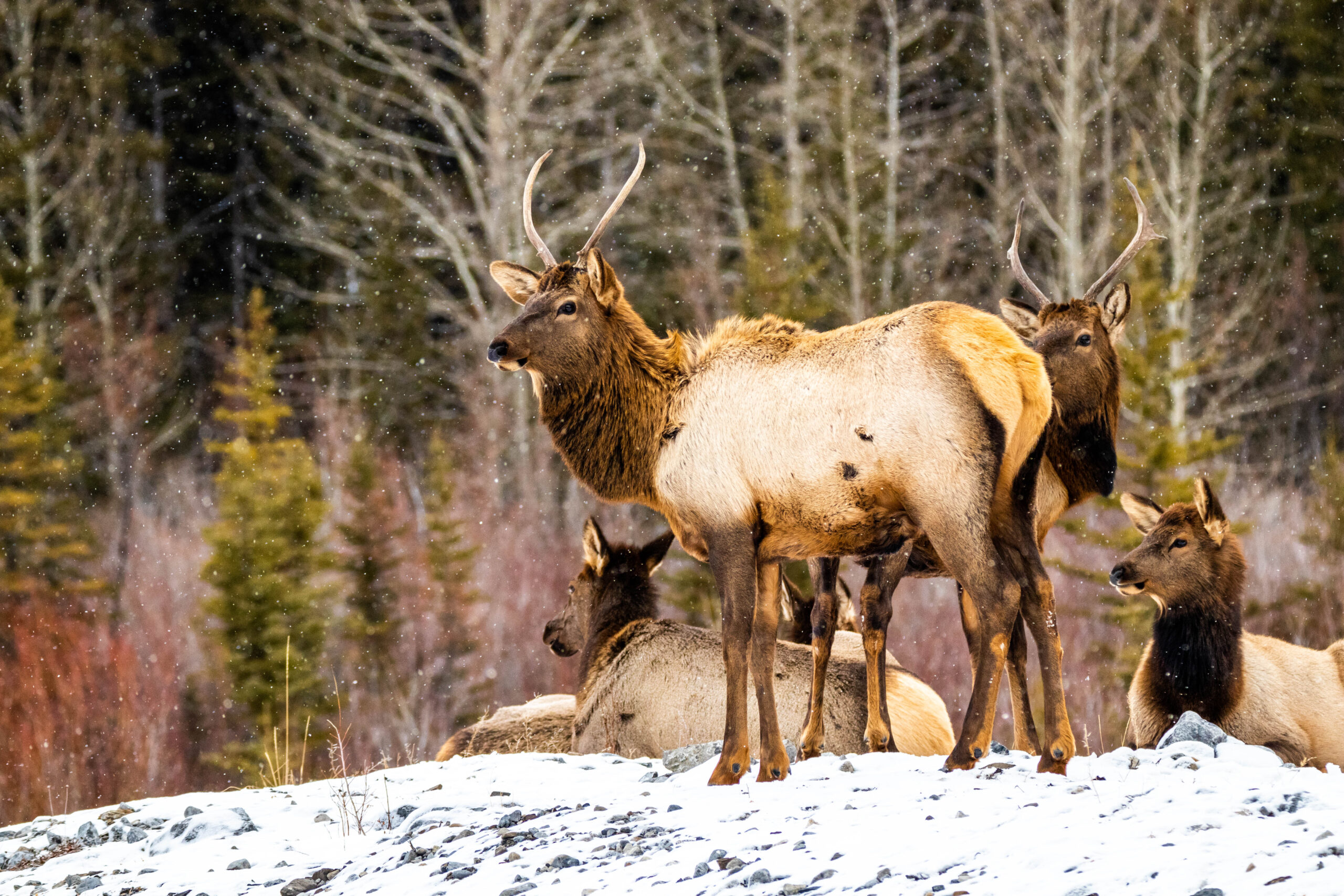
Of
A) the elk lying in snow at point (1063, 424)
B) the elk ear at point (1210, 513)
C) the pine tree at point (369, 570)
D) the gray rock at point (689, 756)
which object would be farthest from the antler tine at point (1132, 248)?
the pine tree at point (369, 570)

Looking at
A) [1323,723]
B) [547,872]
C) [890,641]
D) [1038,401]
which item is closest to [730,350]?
[1038,401]

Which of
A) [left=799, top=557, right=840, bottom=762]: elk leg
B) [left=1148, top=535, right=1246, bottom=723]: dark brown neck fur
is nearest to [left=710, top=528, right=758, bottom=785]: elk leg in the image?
[left=799, top=557, right=840, bottom=762]: elk leg

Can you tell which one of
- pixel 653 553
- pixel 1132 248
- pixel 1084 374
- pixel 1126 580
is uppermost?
pixel 1132 248

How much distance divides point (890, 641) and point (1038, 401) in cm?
1505

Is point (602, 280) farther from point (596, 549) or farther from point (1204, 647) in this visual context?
point (1204, 647)

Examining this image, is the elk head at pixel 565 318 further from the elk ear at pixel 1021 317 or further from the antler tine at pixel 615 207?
the elk ear at pixel 1021 317

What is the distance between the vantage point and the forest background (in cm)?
2048

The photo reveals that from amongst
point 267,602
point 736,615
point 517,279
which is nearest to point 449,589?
point 267,602

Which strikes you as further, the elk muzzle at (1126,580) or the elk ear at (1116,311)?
the elk ear at (1116,311)

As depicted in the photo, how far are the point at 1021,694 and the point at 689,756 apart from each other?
1.64m

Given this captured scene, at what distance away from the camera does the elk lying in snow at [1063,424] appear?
6.70 metres

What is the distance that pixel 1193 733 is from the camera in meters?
5.62

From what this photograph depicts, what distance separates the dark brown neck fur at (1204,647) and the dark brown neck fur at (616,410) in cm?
332

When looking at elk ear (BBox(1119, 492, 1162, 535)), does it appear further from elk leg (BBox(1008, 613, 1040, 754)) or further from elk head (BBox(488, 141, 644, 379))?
elk head (BBox(488, 141, 644, 379))
